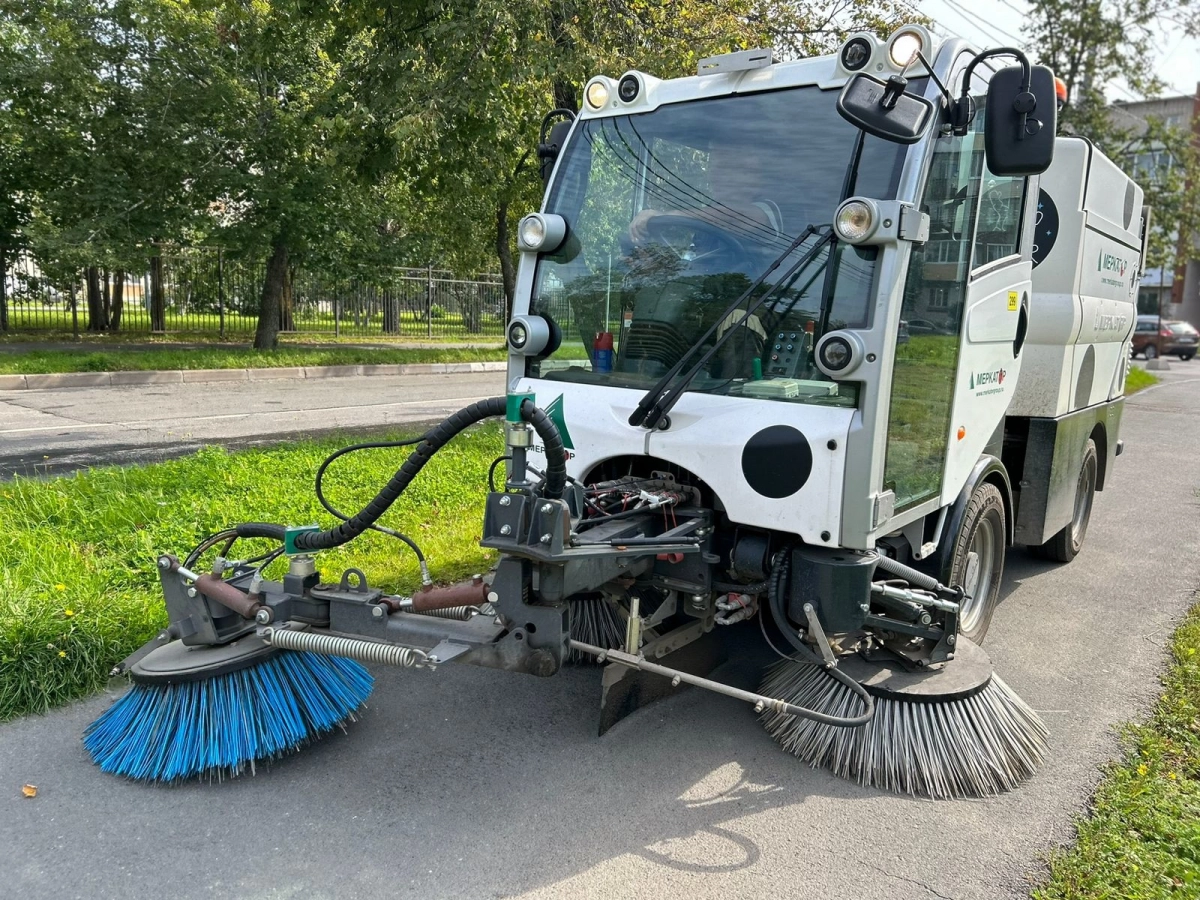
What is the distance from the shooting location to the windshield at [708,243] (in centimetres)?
334

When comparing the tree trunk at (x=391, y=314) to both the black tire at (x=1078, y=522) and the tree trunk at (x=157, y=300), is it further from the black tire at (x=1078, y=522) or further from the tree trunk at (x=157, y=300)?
the black tire at (x=1078, y=522)

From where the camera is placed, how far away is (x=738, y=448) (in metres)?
3.32

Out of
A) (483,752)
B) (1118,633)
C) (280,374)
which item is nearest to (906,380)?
(483,752)

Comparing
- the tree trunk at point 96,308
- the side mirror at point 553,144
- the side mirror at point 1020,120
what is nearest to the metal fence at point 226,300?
the tree trunk at point 96,308

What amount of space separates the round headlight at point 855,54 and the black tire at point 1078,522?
3.80m

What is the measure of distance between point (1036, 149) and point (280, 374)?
1482 centimetres

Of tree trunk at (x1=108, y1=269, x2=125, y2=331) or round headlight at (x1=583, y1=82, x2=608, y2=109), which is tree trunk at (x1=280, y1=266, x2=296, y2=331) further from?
round headlight at (x1=583, y1=82, x2=608, y2=109)

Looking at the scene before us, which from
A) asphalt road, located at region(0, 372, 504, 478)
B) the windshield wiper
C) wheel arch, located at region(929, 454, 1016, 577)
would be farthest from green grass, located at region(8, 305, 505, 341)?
wheel arch, located at region(929, 454, 1016, 577)

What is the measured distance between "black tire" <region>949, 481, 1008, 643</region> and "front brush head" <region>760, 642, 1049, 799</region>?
79 centimetres

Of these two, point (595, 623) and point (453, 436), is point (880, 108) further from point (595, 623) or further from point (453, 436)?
point (595, 623)

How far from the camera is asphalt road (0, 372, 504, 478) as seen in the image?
8328 mm

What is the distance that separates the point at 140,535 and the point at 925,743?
408 centimetres

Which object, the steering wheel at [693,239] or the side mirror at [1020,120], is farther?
the steering wheel at [693,239]

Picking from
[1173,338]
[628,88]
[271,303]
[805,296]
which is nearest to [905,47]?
[805,296]
